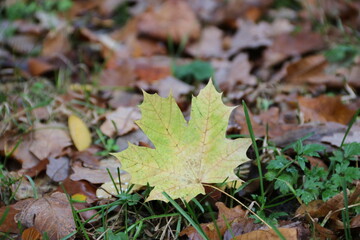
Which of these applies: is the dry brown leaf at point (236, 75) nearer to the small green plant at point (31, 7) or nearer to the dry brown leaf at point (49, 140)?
the dry brown leaf at point (49, 140)

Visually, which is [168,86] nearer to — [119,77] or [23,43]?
[119,77]

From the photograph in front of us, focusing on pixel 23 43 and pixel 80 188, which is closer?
pixel 80 188

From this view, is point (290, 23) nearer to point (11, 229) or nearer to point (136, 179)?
point (136, 179)

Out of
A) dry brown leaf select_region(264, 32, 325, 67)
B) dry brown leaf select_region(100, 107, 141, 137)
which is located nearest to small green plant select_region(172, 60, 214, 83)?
dry brown leaf select_region(264, 32, 325, 67)

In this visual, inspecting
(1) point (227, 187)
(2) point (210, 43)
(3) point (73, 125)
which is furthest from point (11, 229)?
(2) point (210, 43)

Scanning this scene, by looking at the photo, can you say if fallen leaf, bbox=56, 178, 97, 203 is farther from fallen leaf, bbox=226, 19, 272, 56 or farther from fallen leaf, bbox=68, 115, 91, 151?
fallen leaf, bbox=226, 19, 272, 56

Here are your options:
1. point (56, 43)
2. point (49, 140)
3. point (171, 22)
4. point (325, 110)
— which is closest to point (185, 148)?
point (49, 140)

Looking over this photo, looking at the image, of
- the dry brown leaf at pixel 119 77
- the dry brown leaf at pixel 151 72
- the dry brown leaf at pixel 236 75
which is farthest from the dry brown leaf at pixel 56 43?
the dry brown leaf at pixel 236 75
